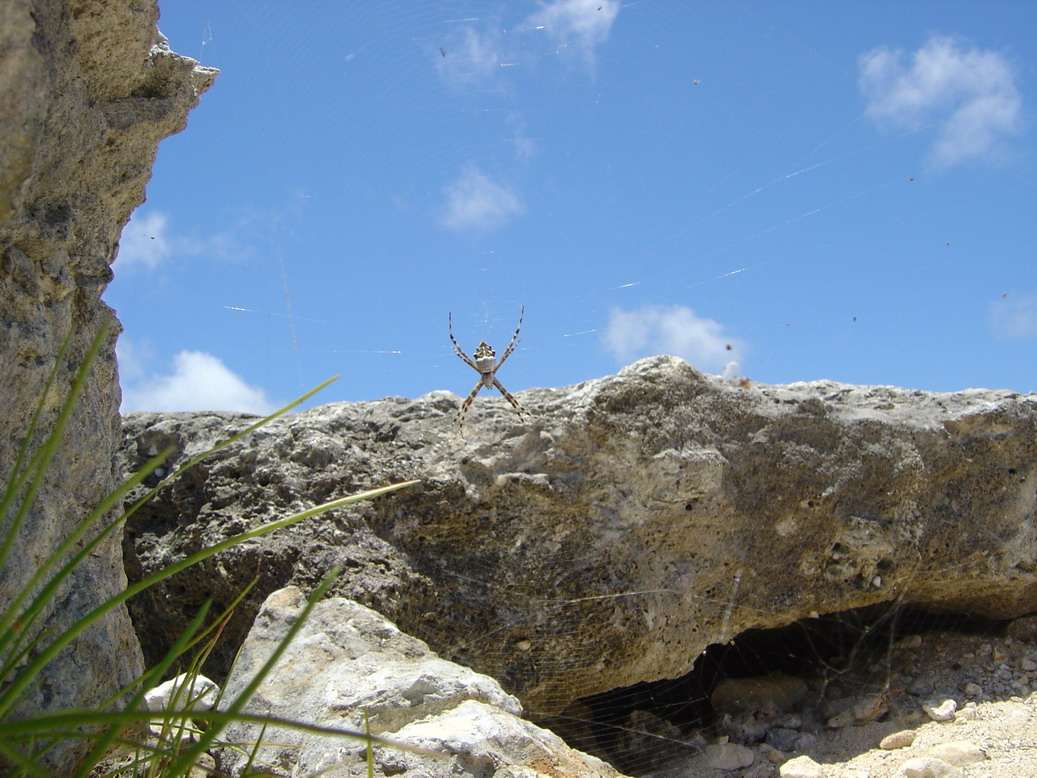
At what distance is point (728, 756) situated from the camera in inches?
138

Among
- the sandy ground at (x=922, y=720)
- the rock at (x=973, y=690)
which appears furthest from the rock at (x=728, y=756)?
the rock at (x=973, y=690)

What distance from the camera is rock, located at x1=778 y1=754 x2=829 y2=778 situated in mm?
3203

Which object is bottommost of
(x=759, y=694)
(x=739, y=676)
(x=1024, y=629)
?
(x=759, y=694)

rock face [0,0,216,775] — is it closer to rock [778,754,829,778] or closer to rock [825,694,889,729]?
rock [778,754,829,778]

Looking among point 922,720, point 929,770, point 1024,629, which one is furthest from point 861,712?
point 1024,629

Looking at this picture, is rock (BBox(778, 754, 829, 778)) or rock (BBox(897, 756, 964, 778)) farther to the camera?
rock (BBox(778, 754, 829, 778))

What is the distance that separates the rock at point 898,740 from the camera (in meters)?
3.35

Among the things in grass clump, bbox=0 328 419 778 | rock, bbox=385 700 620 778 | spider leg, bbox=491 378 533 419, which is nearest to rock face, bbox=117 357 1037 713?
spider leg, bbox=491 378 533 419

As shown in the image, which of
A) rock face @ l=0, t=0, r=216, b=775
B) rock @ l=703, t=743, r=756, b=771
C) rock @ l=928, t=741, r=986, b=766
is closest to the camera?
rock face @ l=0, t=0, r=216, b=775

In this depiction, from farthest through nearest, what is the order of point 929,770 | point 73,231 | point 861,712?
point 861,712 → point 929,770 → point 73,231

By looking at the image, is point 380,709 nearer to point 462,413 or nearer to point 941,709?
point 462,413

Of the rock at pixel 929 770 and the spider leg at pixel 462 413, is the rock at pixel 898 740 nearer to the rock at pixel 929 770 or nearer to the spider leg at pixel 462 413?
the rock at pixel 929 770

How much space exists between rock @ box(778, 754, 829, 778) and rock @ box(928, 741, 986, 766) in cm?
39

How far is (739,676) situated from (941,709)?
90cm
